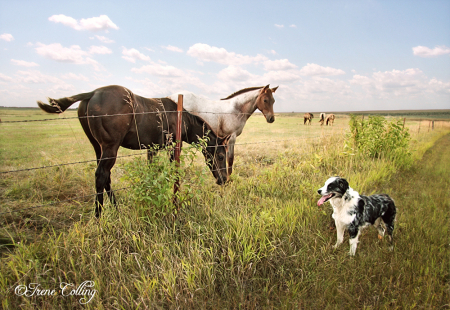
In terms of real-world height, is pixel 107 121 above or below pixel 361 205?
above

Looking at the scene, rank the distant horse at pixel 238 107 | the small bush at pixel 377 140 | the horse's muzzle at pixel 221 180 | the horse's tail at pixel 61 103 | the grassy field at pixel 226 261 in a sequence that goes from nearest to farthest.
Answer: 1. the grassy field at pixel 226 261
2. the horse's tail at pixel 61 103
3. the horse's muzzle at pixel 221 180
4. the distant horse at pixel 238 107
5. the small bush at pixel 377 140

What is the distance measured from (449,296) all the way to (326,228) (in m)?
1.30

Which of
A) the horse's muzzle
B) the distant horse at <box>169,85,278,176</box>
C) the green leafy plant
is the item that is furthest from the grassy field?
the distant horse at <box>169,85,278,176</box>

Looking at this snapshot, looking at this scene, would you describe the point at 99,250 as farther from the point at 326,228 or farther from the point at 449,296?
the point at 449,296

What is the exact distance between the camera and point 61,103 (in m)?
3.66

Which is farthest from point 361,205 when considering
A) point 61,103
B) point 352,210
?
point 61,103

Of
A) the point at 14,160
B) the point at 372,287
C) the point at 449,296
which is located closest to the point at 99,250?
the point at 372,287

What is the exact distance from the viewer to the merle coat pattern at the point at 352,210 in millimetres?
2865

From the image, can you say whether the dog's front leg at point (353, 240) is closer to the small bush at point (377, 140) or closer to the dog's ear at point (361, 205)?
the dog's ear at point (361, 205)

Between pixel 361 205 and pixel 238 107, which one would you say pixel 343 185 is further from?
pixel 238 107

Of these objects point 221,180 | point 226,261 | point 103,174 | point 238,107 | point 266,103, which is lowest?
point 226,261

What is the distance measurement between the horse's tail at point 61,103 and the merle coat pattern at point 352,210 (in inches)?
146

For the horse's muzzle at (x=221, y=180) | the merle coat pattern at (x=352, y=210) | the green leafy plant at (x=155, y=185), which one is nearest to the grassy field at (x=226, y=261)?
the green leafy plant at (x=155, y=185)

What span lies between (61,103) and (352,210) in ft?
14.2
